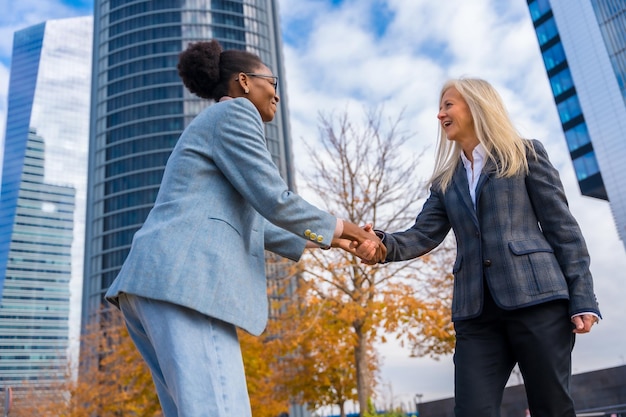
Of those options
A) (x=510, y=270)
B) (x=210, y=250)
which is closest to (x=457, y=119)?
(x=510, y=270)

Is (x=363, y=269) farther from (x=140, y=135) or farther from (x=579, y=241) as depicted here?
(x=140, y=135)

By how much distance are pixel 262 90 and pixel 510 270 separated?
1.39 metres

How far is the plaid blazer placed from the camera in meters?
2.48

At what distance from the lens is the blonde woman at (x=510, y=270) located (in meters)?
2.45

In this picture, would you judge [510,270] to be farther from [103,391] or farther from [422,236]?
[103,391]

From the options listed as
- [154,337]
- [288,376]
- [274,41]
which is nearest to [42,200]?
[274,41]

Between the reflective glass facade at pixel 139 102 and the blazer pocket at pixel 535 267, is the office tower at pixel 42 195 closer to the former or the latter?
the reflective glass facade at pixel 139 102

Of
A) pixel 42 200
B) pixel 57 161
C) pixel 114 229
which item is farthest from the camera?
pixel 57 161

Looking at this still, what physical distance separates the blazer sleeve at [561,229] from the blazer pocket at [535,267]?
0.04 m

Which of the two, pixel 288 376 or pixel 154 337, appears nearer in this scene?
pixel 154 337

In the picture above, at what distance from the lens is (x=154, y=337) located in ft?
7.22

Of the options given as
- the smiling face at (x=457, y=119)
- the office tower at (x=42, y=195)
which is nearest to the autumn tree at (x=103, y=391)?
the smiling face at (x=457, y=119)

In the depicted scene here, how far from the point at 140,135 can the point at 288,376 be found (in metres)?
69.8

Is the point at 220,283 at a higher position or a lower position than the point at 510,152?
lower
